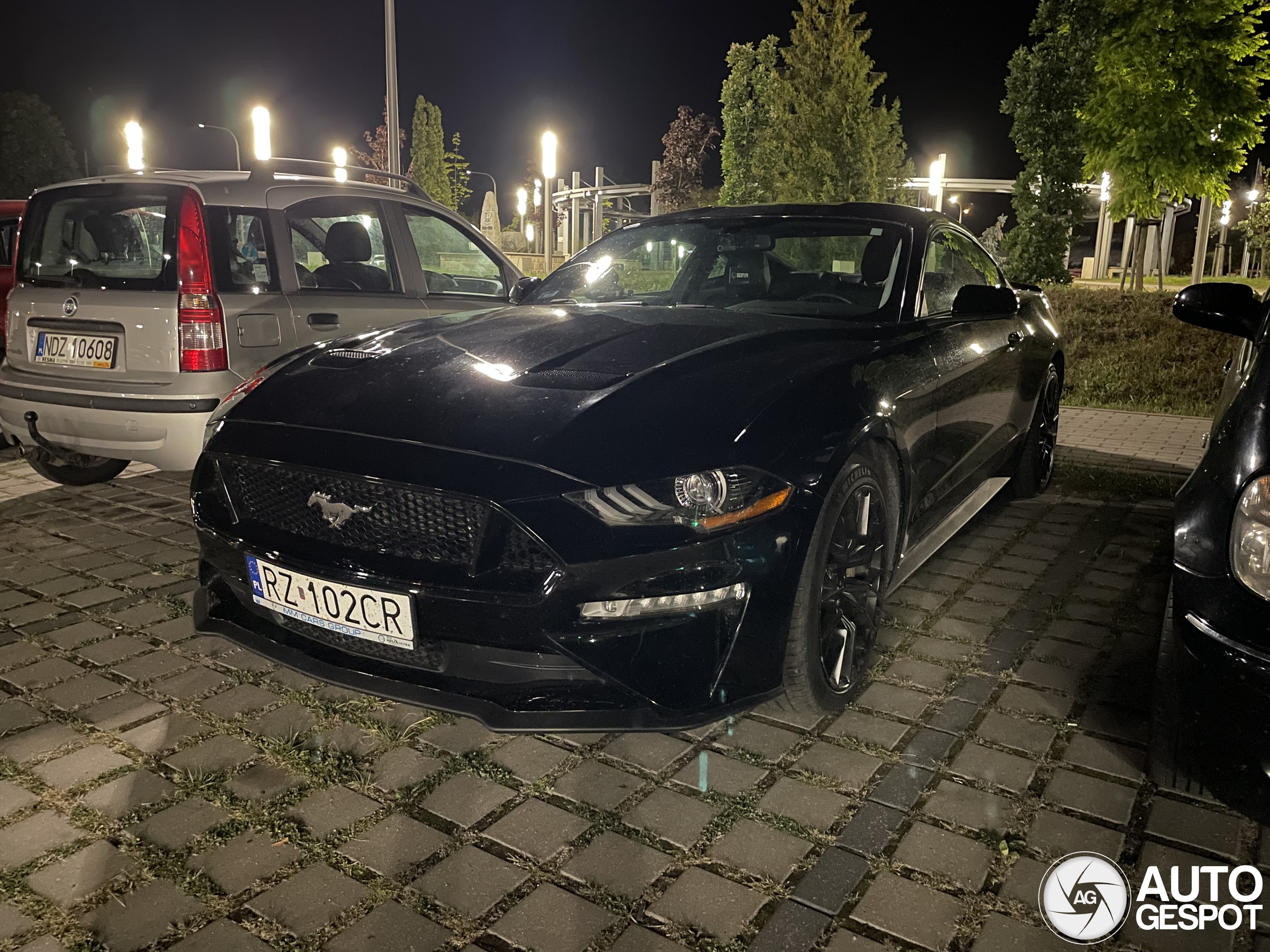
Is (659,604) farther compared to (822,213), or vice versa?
(822,213)

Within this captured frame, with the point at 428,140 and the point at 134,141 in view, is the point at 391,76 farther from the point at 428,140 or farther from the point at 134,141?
the point at 428,140

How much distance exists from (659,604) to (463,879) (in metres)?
0.77

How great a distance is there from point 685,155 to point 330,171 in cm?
4673

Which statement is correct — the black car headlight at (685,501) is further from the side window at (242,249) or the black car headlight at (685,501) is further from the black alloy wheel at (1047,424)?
the black alloy wheel at (1047,424)

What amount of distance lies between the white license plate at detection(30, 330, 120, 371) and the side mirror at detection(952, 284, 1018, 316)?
382 cm

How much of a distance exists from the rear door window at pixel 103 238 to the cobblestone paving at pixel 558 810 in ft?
5.94

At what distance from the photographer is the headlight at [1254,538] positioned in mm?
2154

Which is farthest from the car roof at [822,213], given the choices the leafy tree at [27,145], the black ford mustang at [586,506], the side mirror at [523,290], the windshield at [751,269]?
the leafy tree at [27,145]

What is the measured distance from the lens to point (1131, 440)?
305 inches

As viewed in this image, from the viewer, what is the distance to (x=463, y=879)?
2.20m

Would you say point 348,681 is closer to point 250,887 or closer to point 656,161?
point 250,887

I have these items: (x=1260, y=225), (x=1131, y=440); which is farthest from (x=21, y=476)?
(x=1260, y=225)

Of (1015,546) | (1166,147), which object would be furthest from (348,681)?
(1166,147)

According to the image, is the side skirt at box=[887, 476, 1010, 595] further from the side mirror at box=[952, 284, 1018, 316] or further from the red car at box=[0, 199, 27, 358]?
the red car at box=[0, 199, 27, 358]
